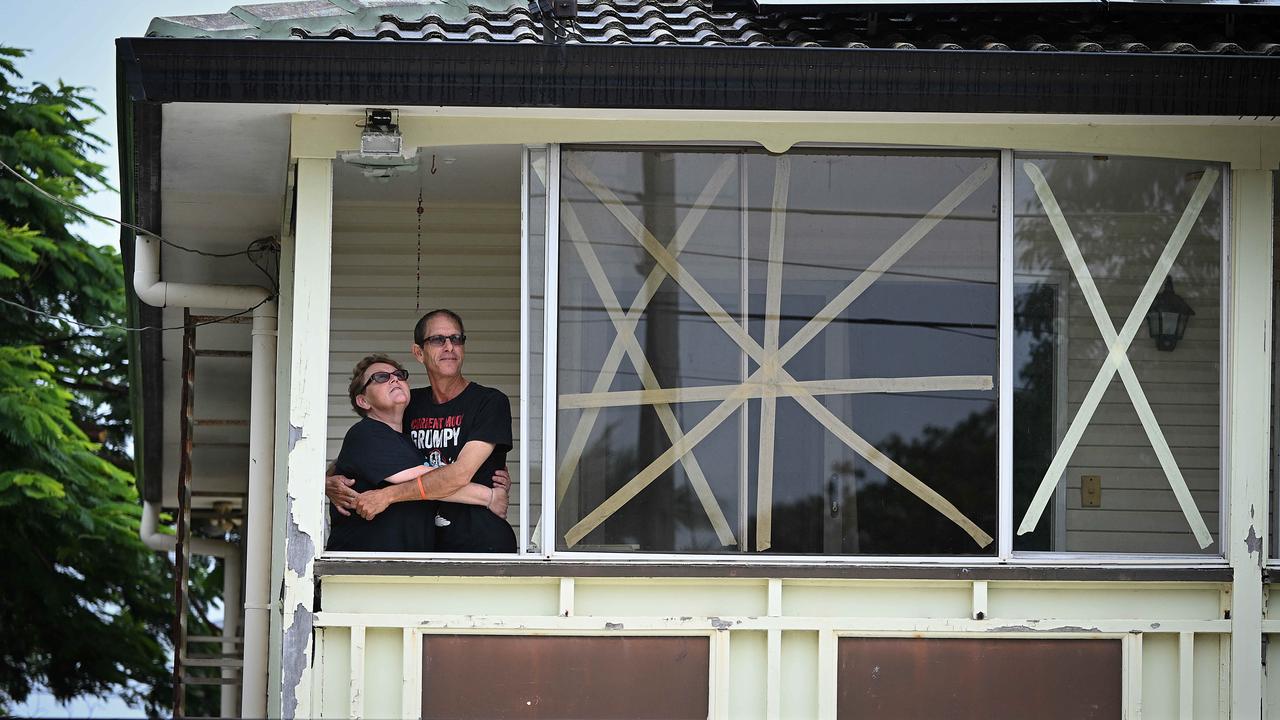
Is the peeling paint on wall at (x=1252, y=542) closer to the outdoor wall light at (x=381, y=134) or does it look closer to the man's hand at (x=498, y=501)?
the man's hand at (x=498, y=501)

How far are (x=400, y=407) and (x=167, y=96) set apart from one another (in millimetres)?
1597

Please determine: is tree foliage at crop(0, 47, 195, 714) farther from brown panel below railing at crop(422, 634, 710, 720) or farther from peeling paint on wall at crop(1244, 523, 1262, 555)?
peeling paint on wall at crop(1244, 523, 1262, 555)

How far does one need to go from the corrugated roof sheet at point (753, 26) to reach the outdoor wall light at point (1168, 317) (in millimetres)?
952

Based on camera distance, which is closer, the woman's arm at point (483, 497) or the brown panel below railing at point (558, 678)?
the brown panel below railing at point (558, 678)

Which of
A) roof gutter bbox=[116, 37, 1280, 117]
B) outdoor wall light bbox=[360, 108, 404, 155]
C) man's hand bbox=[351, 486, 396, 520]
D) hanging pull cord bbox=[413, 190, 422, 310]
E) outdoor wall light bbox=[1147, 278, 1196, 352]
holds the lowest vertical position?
man's hand bbox=[351, 486, 396, 520]

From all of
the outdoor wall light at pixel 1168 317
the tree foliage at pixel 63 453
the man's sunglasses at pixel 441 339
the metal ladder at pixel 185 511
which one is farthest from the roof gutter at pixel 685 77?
the tree foliage at pixel 63 453

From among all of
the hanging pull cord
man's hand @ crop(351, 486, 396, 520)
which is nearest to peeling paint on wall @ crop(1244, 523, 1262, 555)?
man's hand @ crop(351, 486, 396, 520)

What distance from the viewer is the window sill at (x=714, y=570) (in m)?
5.78

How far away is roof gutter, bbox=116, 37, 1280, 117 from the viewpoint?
5602 mm

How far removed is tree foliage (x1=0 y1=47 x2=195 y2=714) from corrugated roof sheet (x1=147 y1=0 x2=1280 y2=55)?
9626mm

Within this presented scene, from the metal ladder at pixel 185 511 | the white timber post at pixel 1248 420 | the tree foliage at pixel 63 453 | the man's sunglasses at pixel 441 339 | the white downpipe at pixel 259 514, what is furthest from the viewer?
the tree foliage at pixel 63 453

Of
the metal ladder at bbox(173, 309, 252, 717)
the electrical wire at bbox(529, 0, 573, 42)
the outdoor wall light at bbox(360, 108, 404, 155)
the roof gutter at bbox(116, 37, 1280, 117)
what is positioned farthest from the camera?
the metal ladder at bbox(173, 309, 252, 717)

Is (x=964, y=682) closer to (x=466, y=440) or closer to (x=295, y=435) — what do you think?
(x=466, y=440)

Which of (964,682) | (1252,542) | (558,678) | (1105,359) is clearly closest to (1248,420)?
(1252,542)
